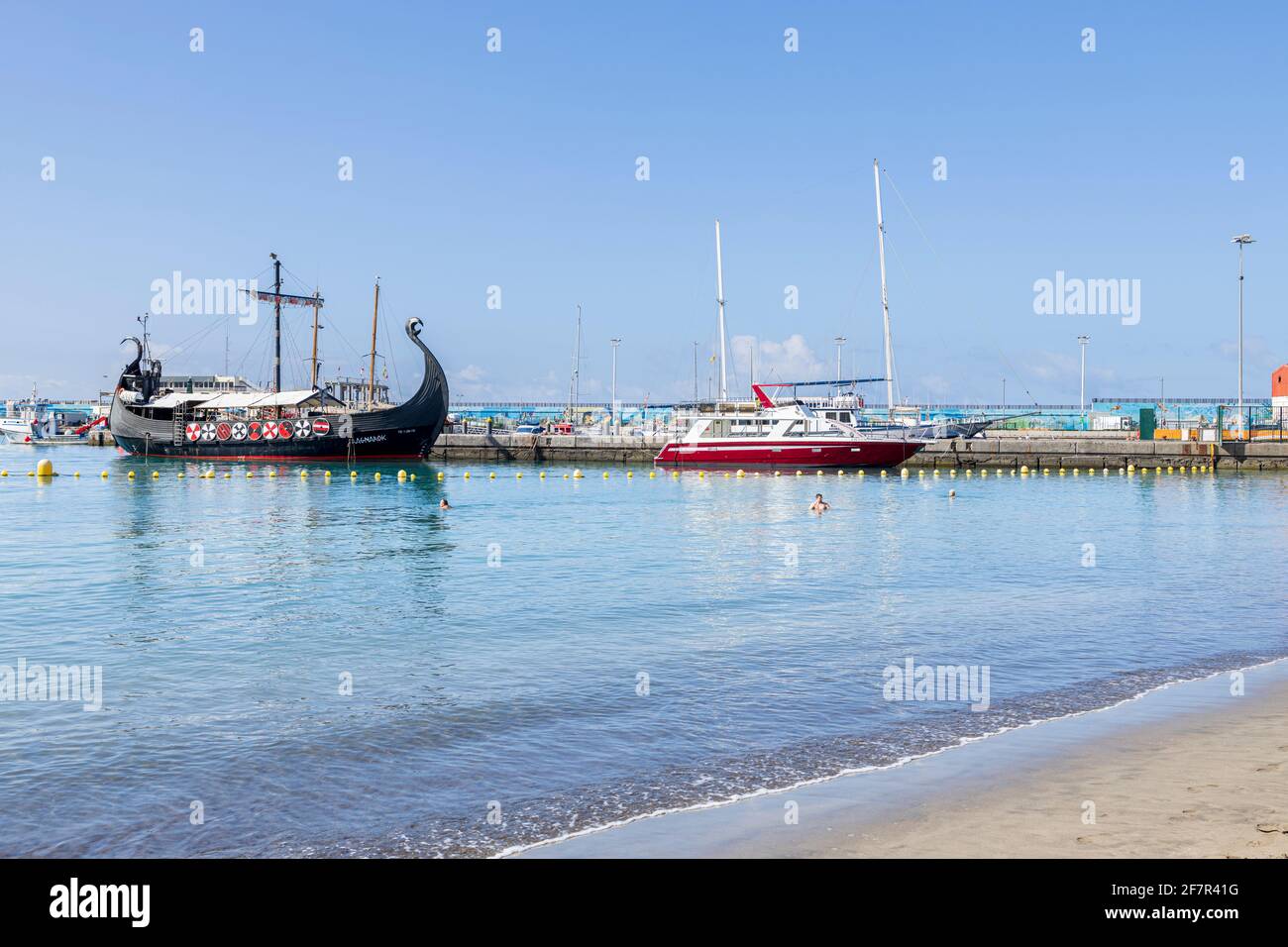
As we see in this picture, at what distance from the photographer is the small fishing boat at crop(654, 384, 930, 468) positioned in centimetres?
6294

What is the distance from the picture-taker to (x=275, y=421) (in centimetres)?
7681

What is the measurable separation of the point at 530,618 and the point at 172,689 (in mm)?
6454

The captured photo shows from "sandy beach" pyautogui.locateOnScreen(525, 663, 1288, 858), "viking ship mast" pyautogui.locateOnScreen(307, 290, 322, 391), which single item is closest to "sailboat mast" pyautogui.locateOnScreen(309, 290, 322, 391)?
"viking ship mast" pyautogui.locateOnScreen(307, 290, 322, 391)

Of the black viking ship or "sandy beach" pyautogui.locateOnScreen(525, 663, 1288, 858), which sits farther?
the black viking ship

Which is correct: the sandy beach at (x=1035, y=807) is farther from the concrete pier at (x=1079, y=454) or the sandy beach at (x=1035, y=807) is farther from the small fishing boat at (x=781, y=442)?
the concrete pier at (x=1079, y=454)

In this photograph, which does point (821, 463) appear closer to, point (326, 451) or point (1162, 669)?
point (326, 451)

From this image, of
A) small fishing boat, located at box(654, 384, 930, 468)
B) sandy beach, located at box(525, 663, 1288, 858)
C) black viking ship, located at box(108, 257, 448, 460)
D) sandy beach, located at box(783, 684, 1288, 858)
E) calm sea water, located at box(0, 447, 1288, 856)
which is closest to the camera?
sandy beach, located at box(783, 684, 1288, 858)

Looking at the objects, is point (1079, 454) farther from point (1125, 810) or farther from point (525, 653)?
point (1125, 810)

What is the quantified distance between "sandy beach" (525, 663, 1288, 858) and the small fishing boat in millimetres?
52673

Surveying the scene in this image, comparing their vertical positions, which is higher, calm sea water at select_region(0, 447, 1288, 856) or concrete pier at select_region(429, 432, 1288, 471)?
concrete pier at select_region(429, 432, 1288, 471)

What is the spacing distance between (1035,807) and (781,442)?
5635cm

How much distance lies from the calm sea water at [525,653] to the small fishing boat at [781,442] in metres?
26.7

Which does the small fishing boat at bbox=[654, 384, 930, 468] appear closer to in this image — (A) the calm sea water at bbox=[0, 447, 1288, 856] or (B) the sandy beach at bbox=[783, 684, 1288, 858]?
(A) the calm sea water at bbox=[0, 447, 1288, 856]

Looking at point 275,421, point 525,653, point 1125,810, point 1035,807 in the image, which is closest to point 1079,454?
point 275,421
